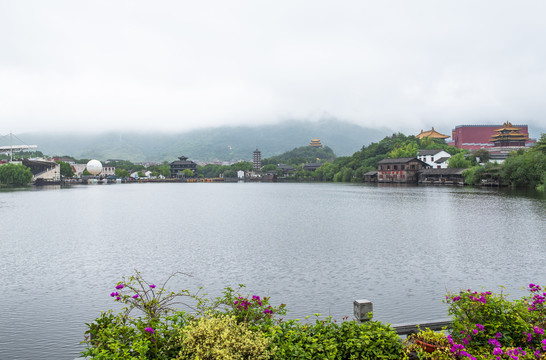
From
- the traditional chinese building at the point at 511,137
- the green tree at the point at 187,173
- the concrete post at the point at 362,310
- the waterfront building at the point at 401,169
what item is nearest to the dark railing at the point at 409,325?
the concrete post at the point at 362,310

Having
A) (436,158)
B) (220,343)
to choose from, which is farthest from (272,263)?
(436,158)

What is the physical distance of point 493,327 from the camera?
604cm

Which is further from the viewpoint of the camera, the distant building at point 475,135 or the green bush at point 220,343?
the distant building at point 475,135

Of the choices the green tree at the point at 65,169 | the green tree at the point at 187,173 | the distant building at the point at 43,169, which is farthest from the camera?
the green tree at the point at 187,173

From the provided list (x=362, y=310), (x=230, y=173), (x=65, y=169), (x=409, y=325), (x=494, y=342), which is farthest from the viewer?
(x=230, y=173)

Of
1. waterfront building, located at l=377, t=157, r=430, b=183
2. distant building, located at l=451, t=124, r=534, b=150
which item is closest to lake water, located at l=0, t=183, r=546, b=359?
waterfront building, located at l=377, t=157, r=430, b=183

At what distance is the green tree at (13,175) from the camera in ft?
320

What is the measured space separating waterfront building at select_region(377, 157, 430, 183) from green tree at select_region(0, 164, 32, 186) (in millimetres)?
92307

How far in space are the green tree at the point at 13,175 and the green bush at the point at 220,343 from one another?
112 metres

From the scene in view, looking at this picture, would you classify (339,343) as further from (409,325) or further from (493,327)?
(493,327)

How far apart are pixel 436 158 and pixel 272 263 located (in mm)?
100088

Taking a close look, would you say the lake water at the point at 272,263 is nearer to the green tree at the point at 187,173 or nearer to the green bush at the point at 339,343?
the green bush at the point at 339,343

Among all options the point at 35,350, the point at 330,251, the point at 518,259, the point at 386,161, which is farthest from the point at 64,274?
the point at 386,161

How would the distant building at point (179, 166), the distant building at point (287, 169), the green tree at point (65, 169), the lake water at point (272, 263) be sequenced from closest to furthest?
the lake water at point (272, 263) → the green tree at point (65, 169) → the distant building at point (287, 169) → the distant building at point (179, 166)
